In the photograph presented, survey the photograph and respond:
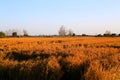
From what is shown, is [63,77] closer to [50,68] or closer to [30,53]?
[50,68]

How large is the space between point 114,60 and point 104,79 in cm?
332

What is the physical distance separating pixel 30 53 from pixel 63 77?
10944 millimetres

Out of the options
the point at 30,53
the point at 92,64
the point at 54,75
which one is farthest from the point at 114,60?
the point at 30,53

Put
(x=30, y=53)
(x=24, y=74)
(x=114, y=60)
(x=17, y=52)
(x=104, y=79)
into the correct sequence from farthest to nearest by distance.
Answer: (x=17, y=52) → (x=30, y=53) → (x=114, y=60) → (x=24, y=74) → (x=104, y=79)

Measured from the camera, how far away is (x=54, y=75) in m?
11.9

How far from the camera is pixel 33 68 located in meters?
12.6

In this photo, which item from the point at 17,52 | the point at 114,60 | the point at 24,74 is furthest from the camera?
the point at 17,52

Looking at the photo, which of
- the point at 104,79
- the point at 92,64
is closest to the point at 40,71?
the point at 92,64

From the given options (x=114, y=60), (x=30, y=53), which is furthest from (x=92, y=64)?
(x=30, y=53)

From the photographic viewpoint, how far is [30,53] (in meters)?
22.8

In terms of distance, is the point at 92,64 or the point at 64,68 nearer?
the point at 92,64

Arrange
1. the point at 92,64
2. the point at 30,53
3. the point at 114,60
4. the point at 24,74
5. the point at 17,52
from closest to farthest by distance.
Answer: the point at 92,64 → the point at 24,74 → the point at 114,60 → the point at 30,53 → the point at 17,52

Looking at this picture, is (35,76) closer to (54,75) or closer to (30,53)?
(54,75)

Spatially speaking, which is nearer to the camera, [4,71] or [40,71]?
[40,71]
